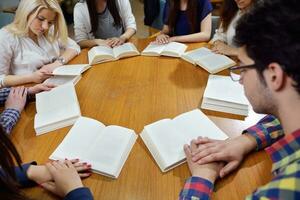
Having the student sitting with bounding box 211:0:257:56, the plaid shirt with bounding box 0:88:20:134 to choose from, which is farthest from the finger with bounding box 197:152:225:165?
the student sitting with bounding box 211:0:257:56

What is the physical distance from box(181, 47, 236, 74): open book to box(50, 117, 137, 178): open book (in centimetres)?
61

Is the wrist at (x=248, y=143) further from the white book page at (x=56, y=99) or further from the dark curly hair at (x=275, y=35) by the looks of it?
the white book page at (x=56, y=99)

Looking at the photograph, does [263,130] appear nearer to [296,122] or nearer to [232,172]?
[232,172]

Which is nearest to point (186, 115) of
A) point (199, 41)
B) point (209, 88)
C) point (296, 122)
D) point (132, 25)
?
point (209, 88)

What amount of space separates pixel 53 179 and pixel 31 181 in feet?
0.24

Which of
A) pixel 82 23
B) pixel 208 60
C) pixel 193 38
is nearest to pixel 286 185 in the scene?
pixel 208 60

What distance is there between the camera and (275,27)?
1.85 feet

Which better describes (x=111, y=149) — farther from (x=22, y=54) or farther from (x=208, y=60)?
(x=22, y=54)

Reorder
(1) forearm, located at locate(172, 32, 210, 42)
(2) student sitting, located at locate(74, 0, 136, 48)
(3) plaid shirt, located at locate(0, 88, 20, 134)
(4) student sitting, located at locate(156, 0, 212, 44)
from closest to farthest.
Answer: (3) plaid shirt, located at locate(0, 88, 20, 134) < (1) forearm, located at locate(172, 32, 210, 42) < (4) student sitting, located at locate(156, 0, 212, 44) < (2) student sitting, located at locate(74, 0, 136, 48)

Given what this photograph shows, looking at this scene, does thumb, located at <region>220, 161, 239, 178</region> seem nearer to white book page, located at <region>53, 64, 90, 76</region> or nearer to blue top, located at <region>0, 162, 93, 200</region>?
blue top, located at <region>0, 162, 93, 200</region>

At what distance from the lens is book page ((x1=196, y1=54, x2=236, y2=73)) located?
1.37 metres

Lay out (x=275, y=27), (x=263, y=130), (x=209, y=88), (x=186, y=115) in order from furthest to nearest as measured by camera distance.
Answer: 1. (x=209, y=88)
2. (x=186, y=115)
3. (x=263, y=130)
4. (x=275, y=27)

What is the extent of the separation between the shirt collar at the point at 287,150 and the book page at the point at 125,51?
43.9 inches

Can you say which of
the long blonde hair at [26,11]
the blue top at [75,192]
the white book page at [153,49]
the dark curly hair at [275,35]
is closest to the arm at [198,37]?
the white book page at [153,49]
